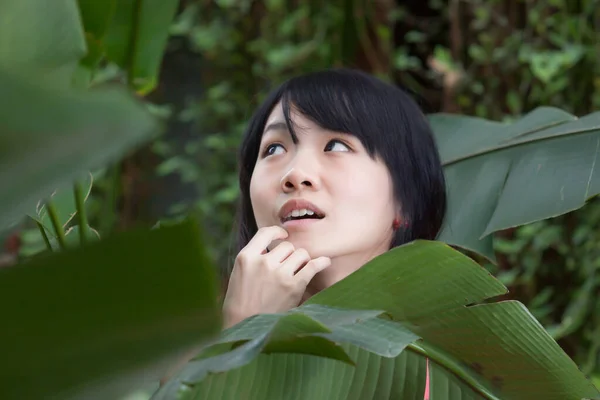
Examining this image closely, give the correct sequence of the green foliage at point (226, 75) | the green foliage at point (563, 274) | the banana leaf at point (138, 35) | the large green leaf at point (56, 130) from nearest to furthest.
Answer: the large green leaf at point (56, 130), the banana leaf at point (138, 35), the green foliage at point (563, 274), the green foliage at point (226, 75)

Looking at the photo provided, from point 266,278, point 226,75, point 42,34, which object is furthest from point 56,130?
point 226,75

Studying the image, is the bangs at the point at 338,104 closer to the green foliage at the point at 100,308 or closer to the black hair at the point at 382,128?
the black hair at the point at 382,128

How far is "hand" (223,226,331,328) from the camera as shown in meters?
0.66

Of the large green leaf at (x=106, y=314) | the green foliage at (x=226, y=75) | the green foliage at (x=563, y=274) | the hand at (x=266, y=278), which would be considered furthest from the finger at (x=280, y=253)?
the green foliage at (x=226, y=75)

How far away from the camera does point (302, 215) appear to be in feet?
2.51

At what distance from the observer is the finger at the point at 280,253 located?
69 centimetres

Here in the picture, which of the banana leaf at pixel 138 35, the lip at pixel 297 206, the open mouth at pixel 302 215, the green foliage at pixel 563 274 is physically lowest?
the green foliage at pixel 563 274

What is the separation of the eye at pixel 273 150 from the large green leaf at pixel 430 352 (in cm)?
33

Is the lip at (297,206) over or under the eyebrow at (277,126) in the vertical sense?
under

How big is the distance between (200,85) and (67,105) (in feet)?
7.68

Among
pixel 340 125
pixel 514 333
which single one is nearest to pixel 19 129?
pixel 514 333

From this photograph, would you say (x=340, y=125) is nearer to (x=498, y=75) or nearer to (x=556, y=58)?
(x=556, y=58)

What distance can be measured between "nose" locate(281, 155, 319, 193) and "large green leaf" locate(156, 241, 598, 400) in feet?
0.83

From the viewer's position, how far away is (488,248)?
92 cm
